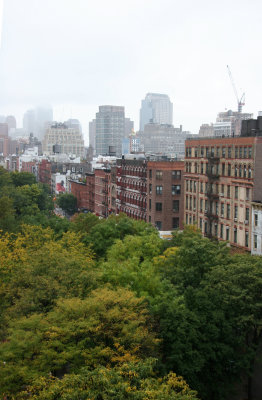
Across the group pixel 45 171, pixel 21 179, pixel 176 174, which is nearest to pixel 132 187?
pixel 176 174

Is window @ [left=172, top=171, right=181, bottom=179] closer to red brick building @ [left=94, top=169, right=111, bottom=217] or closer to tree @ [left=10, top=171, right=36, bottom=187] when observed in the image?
red brick building @ [left=94, top=169, right=111, bottom=217]

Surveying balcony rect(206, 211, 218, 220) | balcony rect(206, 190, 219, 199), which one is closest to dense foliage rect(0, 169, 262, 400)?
balcony rect(206, 211, 218, 220)

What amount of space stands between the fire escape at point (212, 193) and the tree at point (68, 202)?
209ft

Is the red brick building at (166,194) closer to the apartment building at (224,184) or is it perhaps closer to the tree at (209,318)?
the apartment building at (224,184)

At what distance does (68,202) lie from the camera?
12119cm

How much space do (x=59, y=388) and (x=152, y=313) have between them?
10528 mm

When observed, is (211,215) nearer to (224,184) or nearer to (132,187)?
(224,184)

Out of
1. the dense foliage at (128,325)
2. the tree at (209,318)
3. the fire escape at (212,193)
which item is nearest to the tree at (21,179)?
the fire escape at (212,193)

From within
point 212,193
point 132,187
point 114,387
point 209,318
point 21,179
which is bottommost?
point 209,318

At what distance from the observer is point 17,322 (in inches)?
944

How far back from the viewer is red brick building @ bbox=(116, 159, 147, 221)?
77938 millimetres

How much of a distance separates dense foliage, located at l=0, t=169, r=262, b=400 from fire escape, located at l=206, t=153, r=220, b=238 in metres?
20.3

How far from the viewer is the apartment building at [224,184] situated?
53044 millimetres

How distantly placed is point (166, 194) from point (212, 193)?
1480cm
